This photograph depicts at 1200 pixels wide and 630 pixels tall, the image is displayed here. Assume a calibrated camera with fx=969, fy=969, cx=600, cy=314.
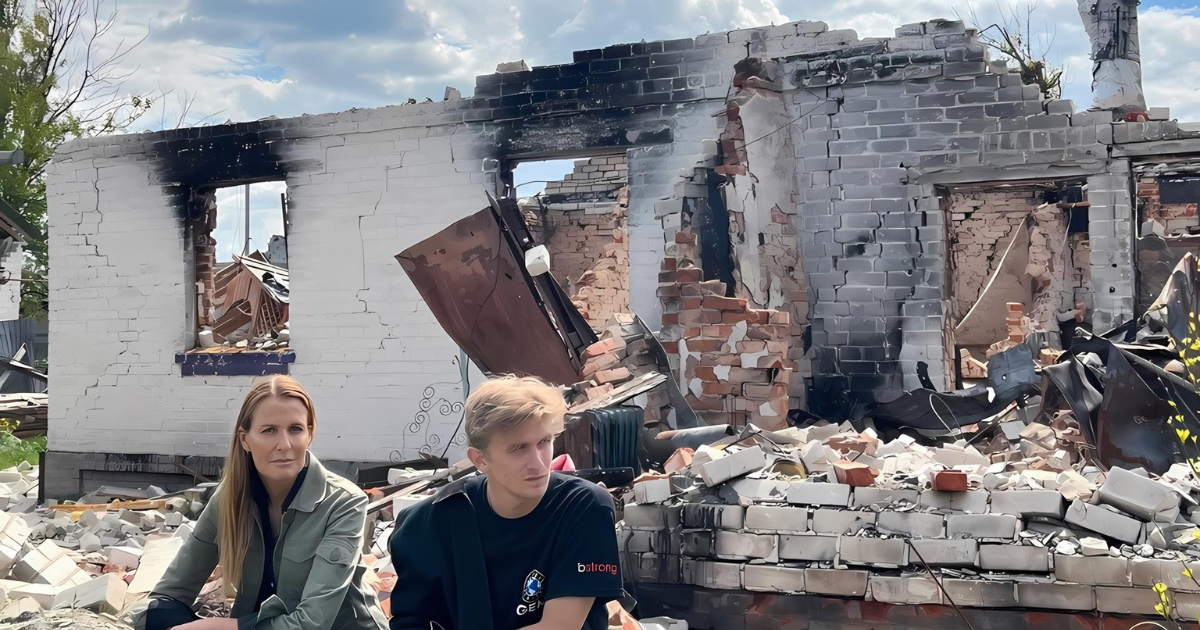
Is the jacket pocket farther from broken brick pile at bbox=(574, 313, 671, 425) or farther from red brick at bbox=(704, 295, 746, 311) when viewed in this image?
red brick at bbox=(704, 295, 746, 311)

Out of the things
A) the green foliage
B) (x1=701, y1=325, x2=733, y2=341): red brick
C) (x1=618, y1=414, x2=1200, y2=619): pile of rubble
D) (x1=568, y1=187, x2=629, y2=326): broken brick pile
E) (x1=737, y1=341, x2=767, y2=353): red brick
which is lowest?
the green foliage

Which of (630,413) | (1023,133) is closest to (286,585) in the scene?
(630,413)

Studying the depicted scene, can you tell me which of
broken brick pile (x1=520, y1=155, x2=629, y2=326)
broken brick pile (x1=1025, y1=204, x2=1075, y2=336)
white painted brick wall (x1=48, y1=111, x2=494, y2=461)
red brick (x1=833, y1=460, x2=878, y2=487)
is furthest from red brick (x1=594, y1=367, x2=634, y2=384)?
broken brick pile (x1=1025, y1=204, x2=1075, y2=336)

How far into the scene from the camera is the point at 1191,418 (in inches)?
191

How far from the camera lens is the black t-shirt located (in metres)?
2.16

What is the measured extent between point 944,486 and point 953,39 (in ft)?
13.8

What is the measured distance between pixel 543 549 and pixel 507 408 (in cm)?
33

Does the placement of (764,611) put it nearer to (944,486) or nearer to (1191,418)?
(944,486)

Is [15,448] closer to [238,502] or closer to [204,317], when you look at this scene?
[204,317]

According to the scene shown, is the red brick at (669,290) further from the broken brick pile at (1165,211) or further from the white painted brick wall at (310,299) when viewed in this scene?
the broken brick pile at (1165,211)

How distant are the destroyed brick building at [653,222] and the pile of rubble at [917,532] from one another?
229 cm

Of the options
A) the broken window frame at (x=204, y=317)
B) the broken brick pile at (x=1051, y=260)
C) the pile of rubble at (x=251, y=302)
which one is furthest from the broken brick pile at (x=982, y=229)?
the broken window frame at (x=204, y=317)

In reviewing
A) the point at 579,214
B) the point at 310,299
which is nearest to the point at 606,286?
the point at 579,214

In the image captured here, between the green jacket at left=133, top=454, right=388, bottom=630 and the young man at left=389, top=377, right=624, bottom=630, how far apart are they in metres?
0.45
